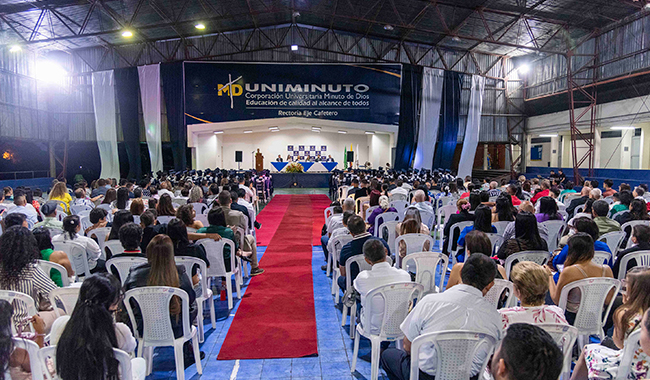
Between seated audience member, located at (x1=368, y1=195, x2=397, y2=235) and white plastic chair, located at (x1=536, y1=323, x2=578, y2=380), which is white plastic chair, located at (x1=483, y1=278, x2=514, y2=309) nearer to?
white plastic chair, located at (x1=536, y1=323, x2=578, y2=380)

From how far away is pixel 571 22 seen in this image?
13.8m

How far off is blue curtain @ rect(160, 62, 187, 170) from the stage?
4242 mm

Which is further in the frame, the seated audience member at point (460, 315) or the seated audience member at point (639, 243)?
the seated audience member at point (639, 243)

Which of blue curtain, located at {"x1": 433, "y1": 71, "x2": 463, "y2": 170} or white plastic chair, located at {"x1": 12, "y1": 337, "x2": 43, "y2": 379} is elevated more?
blue curtain, located at {"x1": 433, "y1": 71, "x2": 463, "y2": 170}

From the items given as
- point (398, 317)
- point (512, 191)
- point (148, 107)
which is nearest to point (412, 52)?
point (148, 107)

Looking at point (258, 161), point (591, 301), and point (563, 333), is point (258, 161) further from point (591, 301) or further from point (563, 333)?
point (563, 333)

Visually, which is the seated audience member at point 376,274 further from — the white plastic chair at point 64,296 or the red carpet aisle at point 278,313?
the white plastic chair at point 64,296

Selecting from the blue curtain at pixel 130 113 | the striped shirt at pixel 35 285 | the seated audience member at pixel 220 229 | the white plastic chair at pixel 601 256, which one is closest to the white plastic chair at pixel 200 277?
the seated audience member at pixel 220 229

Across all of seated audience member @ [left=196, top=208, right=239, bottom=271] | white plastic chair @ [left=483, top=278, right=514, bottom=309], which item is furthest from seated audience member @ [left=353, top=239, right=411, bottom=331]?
seated audience member @ [left=196, top=208, right=239, bottom=271]

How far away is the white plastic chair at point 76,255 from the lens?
3691mm

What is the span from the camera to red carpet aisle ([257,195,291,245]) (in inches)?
314

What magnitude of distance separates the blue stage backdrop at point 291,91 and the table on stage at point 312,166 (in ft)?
9.75

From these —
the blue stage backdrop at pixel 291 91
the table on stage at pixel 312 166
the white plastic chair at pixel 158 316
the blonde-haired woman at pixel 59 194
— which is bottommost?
the white plastic chair at pixel 158 316

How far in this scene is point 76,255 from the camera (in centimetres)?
381
